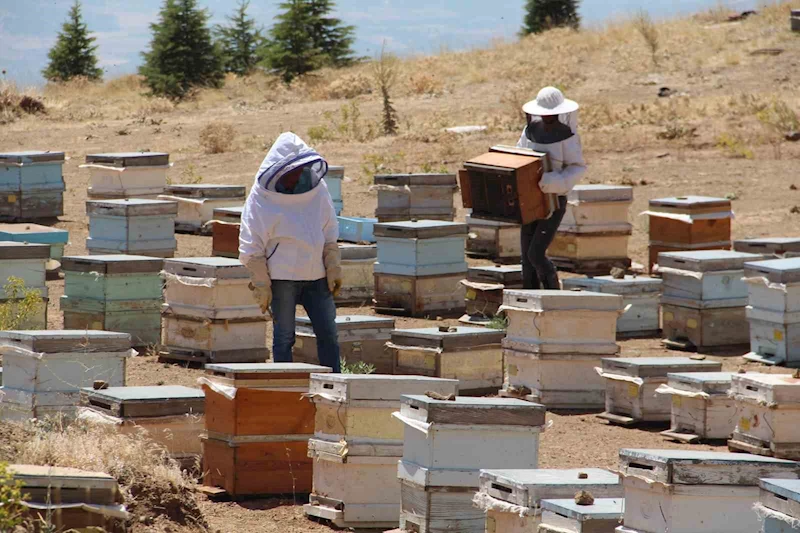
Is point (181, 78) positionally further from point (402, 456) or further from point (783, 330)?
point (402, 456)

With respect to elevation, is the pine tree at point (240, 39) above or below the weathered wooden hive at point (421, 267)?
above

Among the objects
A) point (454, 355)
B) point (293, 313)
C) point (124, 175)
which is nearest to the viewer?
point (293, 313)

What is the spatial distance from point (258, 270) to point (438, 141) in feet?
58.4

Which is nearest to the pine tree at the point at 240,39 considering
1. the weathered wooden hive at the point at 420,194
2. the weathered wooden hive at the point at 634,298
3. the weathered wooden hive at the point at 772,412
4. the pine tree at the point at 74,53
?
the pine tree at the point at 74,53

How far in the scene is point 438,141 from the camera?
25.3 m

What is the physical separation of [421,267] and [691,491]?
7.17 meters

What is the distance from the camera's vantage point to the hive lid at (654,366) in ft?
27.9

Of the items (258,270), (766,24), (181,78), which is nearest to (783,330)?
(258,270)

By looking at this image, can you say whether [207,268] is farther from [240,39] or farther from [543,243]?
[240,39]

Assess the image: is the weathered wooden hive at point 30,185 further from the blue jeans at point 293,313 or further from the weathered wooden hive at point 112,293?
the blue jeans at point 293,313

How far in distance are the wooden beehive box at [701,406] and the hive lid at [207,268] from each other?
3.43m

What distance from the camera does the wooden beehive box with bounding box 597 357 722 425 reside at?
8508 millimetres

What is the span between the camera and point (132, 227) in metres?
12.7

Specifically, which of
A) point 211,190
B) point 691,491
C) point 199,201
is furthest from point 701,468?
point 199,201
